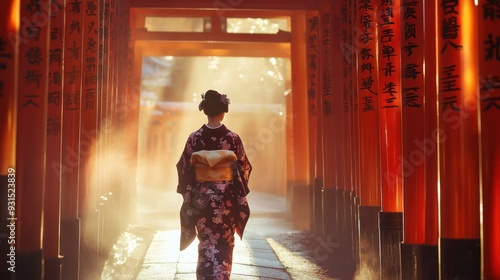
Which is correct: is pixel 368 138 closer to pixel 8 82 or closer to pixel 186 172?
pixel 186 172

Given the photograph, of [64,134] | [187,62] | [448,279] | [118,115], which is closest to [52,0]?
[64,134]

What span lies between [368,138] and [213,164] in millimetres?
2589

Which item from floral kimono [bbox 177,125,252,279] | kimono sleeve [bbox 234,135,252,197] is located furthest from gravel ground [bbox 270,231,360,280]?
kimono sleeve [bbox 234,135,252,197]

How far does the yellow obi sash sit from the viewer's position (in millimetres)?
5559

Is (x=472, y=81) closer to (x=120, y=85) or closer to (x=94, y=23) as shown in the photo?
(x=94, y=23)

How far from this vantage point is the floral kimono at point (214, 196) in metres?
5.66

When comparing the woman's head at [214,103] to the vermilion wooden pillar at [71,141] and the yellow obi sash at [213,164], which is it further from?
the vermilion wooden pillar at [71,141]

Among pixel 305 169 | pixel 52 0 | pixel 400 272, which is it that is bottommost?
pixel 400 272

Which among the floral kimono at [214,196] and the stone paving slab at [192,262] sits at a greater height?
the floral kimono at [214,196]

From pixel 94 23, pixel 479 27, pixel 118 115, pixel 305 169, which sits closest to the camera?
pixel 479 27

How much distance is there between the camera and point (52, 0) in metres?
5.14

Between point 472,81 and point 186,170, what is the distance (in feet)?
9.09

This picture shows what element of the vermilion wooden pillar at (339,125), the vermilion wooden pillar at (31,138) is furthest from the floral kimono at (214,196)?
the vermilion wooden pillar at (339,125)

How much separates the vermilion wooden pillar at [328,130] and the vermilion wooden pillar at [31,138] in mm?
6255
